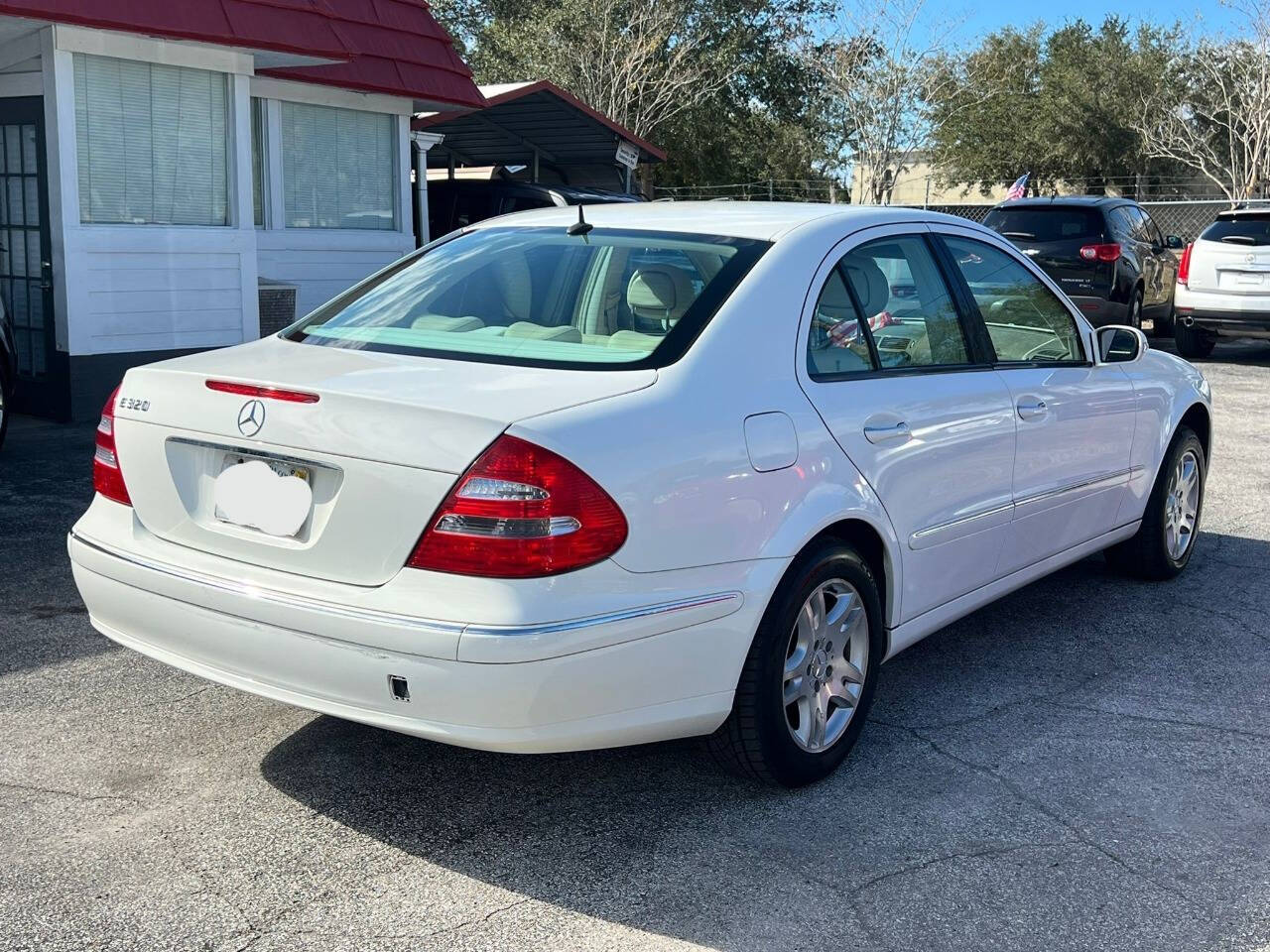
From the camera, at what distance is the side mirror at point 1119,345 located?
551 cm

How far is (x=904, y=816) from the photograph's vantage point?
375 centimetres

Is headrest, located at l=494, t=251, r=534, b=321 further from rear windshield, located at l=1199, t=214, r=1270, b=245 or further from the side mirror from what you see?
rear windshield, located at l=1199, t=214, r=1270, b=245

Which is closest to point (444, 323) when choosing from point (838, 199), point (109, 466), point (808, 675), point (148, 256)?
point (109, 466)

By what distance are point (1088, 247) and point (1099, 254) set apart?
5.4 inches

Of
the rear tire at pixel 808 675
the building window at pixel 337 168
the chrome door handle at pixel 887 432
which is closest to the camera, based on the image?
the rear tire at pixel 808 675

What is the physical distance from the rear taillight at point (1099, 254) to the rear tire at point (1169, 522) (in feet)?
29.6

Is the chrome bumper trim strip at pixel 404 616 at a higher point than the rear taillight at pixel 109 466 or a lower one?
lower

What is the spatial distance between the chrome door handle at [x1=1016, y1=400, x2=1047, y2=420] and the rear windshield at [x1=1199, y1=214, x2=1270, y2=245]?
11178 millimetres

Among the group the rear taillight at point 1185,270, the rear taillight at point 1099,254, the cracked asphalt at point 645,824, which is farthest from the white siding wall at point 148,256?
the rear taillight at point 1185,270

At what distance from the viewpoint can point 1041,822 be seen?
147 inches

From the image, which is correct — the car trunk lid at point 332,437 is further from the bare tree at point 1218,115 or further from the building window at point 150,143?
the bare tree at point 1218,115

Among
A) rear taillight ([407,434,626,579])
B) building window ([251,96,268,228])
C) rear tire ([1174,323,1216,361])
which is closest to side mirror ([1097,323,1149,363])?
rear taillight ([407,434,626,579])

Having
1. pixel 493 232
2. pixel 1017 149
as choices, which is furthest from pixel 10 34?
pixel 1017 149

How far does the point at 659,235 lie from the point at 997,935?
2.20 metres
